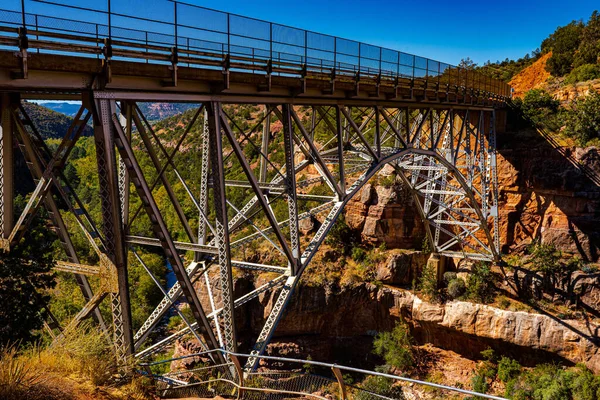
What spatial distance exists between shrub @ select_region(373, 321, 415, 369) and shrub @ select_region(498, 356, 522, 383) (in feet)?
13.0

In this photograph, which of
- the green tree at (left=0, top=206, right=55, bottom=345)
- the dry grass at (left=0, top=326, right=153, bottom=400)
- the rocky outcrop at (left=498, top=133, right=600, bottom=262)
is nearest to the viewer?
the dry grass at (left=0, top=326, right=153, bottom=400)

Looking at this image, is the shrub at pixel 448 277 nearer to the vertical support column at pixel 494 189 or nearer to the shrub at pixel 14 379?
the vertical support column at pixel 494 189

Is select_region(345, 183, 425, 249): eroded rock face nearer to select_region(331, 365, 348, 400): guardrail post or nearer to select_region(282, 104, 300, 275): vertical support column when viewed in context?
select_region(282, 104, 300, 275): vertical support column

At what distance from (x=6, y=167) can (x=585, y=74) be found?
1375 inches

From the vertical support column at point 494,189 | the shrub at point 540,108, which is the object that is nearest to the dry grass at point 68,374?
the vertical support column at point 494,189

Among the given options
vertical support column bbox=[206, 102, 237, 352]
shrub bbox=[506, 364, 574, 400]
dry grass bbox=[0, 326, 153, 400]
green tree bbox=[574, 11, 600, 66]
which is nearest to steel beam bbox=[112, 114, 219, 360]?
vertical support column bbox=[206, 102, 237, 352]

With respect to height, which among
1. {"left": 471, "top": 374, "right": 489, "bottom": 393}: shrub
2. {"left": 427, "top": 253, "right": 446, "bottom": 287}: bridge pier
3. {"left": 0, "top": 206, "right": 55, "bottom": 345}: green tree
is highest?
{"left": 0, "top": 206, "right": 55, "bottom": 345}: green tree

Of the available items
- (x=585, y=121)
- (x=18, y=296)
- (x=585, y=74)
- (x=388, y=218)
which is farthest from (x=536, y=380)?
(x=585, y=74)

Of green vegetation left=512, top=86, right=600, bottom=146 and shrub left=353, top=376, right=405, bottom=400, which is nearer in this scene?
shrub left=353, top=376, right=405, bottom=400

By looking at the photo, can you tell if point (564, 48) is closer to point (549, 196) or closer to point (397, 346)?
point (549, 196)

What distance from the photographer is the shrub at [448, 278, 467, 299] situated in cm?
2378

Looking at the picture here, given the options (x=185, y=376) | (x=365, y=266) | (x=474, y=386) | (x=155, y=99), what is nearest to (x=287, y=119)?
(x=155, y=99)

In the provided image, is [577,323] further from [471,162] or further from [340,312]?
[340,312]

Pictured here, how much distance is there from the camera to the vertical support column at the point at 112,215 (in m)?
6.87
